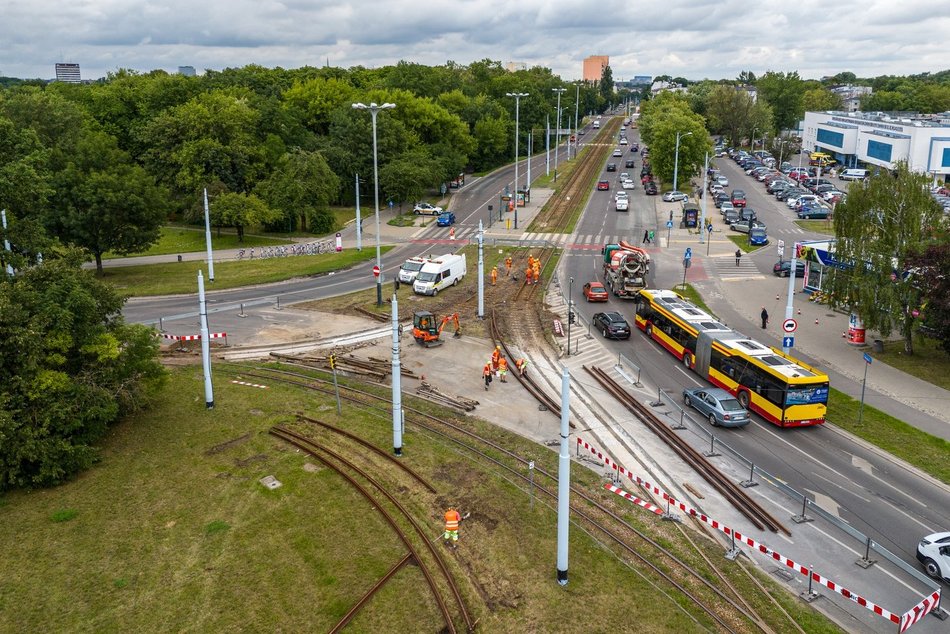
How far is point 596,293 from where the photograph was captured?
153ft

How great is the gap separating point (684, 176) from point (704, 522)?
255 feet

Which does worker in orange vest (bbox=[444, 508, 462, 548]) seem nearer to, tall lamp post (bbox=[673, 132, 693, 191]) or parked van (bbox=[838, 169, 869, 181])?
tall lamp post (bbox=[673, 132, 693, 191])

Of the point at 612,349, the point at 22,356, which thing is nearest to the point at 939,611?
the point at 612,349

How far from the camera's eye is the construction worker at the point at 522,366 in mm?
33513

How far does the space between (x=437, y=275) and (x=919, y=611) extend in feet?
117

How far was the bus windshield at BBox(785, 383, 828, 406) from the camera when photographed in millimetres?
27547

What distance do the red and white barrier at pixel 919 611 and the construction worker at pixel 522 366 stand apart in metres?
18.7

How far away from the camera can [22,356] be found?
75.3 feet

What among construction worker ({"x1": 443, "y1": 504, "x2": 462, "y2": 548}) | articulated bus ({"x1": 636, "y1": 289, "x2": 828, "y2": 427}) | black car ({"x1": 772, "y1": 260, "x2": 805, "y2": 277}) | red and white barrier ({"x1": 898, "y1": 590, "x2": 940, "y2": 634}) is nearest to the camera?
red and white barrier ({"x1": 898, "y1": 590, "x2": 940, "y2": 634})

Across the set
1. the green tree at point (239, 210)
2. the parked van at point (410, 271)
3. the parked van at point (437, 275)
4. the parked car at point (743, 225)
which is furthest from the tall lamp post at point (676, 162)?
the green tree at point (239, 210)

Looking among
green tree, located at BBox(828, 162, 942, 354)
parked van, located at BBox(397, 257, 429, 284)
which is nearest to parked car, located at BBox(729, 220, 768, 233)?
green tree, located at BBox(828, 162, 942, 354)

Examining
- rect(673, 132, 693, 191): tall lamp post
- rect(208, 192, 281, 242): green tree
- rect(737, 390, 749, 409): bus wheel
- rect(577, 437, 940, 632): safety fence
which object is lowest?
rect(577, 437, 940, 632): safety fence

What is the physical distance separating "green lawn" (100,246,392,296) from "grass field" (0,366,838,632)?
83.7 feet

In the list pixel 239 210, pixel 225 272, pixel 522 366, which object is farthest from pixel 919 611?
pixel 239 210
